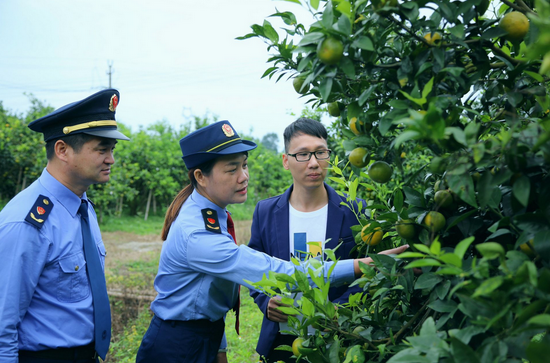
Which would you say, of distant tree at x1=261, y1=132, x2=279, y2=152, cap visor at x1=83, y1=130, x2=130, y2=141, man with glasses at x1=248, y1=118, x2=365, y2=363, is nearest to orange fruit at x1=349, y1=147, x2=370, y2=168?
man with glasses at x1=248, y1=118, x2=365, y2=363

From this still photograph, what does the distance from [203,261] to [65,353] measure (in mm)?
672

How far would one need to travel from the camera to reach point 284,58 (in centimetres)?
128

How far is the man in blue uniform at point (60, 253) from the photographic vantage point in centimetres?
174

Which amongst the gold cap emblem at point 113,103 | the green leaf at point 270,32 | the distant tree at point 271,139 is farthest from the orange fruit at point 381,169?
the distant tree at point 271,139

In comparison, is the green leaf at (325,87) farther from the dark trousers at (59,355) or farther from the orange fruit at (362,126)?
the dark trousers at (59,355)

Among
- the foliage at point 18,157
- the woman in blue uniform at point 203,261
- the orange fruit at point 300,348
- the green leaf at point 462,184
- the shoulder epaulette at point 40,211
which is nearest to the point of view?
the green leaf at point 462,184

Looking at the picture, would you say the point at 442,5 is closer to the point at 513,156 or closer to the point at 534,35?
the point at 534,35

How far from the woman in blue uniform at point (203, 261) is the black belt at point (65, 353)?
28cm

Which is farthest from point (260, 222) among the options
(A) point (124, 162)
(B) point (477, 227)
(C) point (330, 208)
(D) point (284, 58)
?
(A) point (124, 162)

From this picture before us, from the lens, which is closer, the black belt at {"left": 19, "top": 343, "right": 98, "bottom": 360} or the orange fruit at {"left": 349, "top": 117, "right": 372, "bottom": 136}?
the orange fruit at {"left": 349, "top": 117, "right": 372, "bottom": 136}

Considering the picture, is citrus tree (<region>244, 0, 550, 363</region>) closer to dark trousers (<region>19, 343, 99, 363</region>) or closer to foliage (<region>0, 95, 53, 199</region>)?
dark trousers (<region>19, 343, 99, 363</region>)

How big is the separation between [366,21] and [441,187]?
17.8 inches

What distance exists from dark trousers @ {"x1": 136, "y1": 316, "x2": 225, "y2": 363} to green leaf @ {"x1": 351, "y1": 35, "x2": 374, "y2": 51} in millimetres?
1601

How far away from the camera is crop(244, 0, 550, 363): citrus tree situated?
78cm
